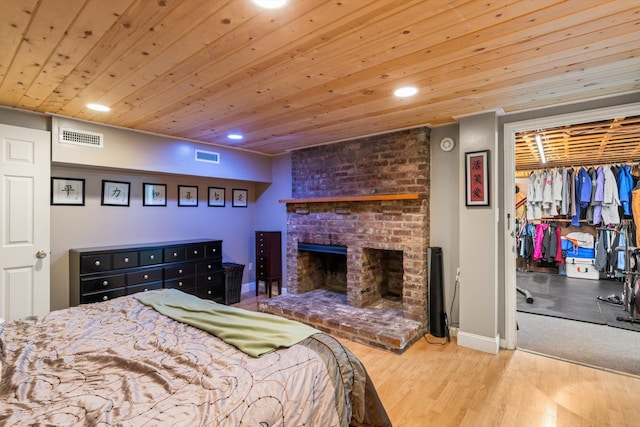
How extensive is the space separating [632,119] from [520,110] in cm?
159

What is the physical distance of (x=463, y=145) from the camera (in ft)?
10.1

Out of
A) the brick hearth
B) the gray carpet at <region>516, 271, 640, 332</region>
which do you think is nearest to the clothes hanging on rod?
the gray carpet at <region>516, 271, 640, 332</region>

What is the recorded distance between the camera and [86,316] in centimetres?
204

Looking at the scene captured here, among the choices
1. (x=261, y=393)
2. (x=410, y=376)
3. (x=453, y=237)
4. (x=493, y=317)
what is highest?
(x=453, y=237)

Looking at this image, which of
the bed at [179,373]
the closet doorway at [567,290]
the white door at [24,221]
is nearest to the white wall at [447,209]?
the closet doorway at [567,290]

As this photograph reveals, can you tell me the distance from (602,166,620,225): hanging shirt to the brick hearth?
4.20m

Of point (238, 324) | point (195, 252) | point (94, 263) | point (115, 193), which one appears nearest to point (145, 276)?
point (94, 263)

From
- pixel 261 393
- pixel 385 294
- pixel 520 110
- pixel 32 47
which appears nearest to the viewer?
pixel 261 393

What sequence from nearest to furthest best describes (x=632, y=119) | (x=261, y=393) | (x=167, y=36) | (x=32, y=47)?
(x=261, y=393)
(x=167, y=36)
(x=32, y=47)
(x=632, y=119)

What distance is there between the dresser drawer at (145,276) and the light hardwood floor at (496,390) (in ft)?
8.10

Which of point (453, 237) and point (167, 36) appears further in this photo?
point (453, 237)

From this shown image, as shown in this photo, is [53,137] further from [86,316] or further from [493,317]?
[493,317]

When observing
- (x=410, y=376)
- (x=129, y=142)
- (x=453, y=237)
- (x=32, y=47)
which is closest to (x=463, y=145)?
(x=453, y=237)

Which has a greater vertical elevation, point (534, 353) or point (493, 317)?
point (493, 317)
